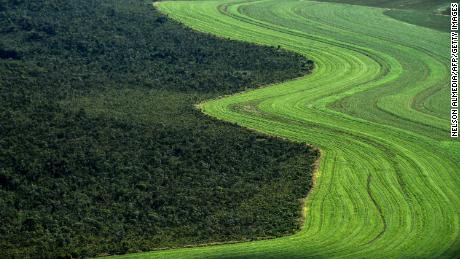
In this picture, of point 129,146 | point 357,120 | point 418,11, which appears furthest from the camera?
point 418,11

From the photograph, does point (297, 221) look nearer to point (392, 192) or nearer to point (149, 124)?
point (392, 192)

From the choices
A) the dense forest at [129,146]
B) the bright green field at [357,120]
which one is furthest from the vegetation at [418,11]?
the dense forest at [129,146]

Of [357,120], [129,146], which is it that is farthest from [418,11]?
[129,146]

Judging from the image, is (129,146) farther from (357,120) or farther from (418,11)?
(418,11)

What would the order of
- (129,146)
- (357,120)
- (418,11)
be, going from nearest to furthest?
(129,146), (357,120), (418,11)

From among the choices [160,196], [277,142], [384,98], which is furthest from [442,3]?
[160,196]

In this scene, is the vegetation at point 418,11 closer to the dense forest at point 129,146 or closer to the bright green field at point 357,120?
the bright green field at point 357,120

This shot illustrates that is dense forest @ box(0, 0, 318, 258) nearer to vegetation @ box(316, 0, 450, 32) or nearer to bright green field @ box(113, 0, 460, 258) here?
bright green field @ box(113, 0, 460, 258)
